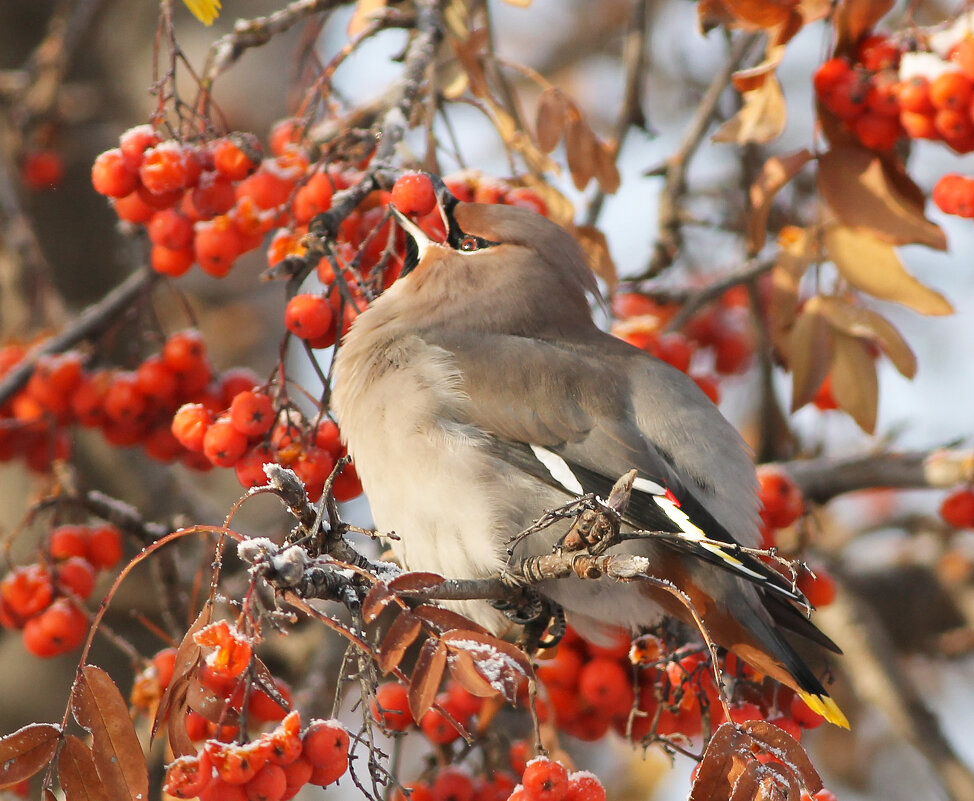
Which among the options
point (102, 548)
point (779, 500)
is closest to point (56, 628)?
point (102, 548)

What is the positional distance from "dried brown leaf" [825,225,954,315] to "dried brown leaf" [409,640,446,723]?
165 cm

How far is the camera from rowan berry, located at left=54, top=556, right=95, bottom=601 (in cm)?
299

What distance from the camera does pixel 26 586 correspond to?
2932 mm

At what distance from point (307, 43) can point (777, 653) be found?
2.14 metres

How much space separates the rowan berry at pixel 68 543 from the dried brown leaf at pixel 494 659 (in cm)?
155

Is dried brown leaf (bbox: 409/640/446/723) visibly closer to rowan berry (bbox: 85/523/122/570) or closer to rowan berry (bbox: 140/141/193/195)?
rowan berry (bbox: 140/141/193/195)

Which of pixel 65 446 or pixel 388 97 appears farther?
pixel 65 446

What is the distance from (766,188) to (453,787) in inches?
65.0

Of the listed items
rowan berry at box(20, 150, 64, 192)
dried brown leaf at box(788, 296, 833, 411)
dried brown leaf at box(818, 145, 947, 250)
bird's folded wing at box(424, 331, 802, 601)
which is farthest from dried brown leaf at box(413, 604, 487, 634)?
rowan berry at box(20, 150, 64, 192)

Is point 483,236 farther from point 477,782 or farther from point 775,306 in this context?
point 477,782

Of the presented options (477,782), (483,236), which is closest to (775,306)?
(483,236)

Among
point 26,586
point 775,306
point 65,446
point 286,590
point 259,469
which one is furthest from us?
point 65,446

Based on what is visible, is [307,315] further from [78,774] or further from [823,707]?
[823,707]

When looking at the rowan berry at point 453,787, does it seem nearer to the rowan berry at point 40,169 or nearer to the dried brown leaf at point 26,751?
the dried brown leaf at point 26,751
